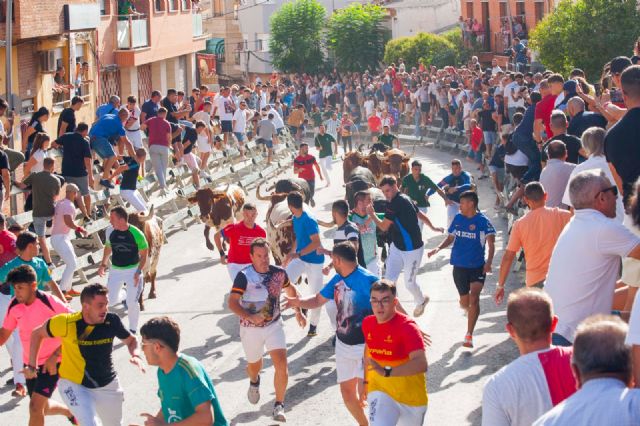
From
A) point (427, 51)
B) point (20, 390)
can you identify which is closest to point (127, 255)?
point (20, 390)

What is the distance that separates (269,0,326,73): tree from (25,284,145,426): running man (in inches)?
2279

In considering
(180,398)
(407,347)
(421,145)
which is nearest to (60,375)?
(180,398)

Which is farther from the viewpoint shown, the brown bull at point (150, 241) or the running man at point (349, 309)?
the brown bull at point (150, 241)

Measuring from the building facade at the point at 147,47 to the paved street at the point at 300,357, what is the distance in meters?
19.6

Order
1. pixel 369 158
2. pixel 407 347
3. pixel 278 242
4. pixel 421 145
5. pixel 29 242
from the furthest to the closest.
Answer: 1. pixel 421 145
2. pixel 369 158
3. pixel 278 242
4. pixel 29 242
5. pixel 407 347

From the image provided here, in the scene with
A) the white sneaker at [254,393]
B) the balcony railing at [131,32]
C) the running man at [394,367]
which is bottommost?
the white sneaker at [254,393]

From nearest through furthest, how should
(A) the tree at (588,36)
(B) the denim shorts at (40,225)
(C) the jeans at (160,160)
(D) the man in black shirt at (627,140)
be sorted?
(D) the man in black shirt at (627,140) < (B) the denim shorts at (40,225) < (C) the jeans at (160,160) < (A) the tree at (588,36)

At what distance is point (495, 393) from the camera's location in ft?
20.2

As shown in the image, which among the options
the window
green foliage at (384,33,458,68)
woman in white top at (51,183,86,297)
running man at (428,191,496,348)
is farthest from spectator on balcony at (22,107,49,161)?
the window

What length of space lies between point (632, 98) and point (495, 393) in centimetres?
386

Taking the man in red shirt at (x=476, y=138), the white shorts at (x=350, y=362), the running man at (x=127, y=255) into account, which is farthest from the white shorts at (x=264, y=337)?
the man in red shirt at (x=476, y=138)

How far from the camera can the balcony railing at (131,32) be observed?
39.2 meters

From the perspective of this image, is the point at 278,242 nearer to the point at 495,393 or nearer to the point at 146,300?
the point at 146,300

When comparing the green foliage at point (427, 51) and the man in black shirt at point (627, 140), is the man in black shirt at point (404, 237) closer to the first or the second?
the man in black shirt at point (627, 140)
